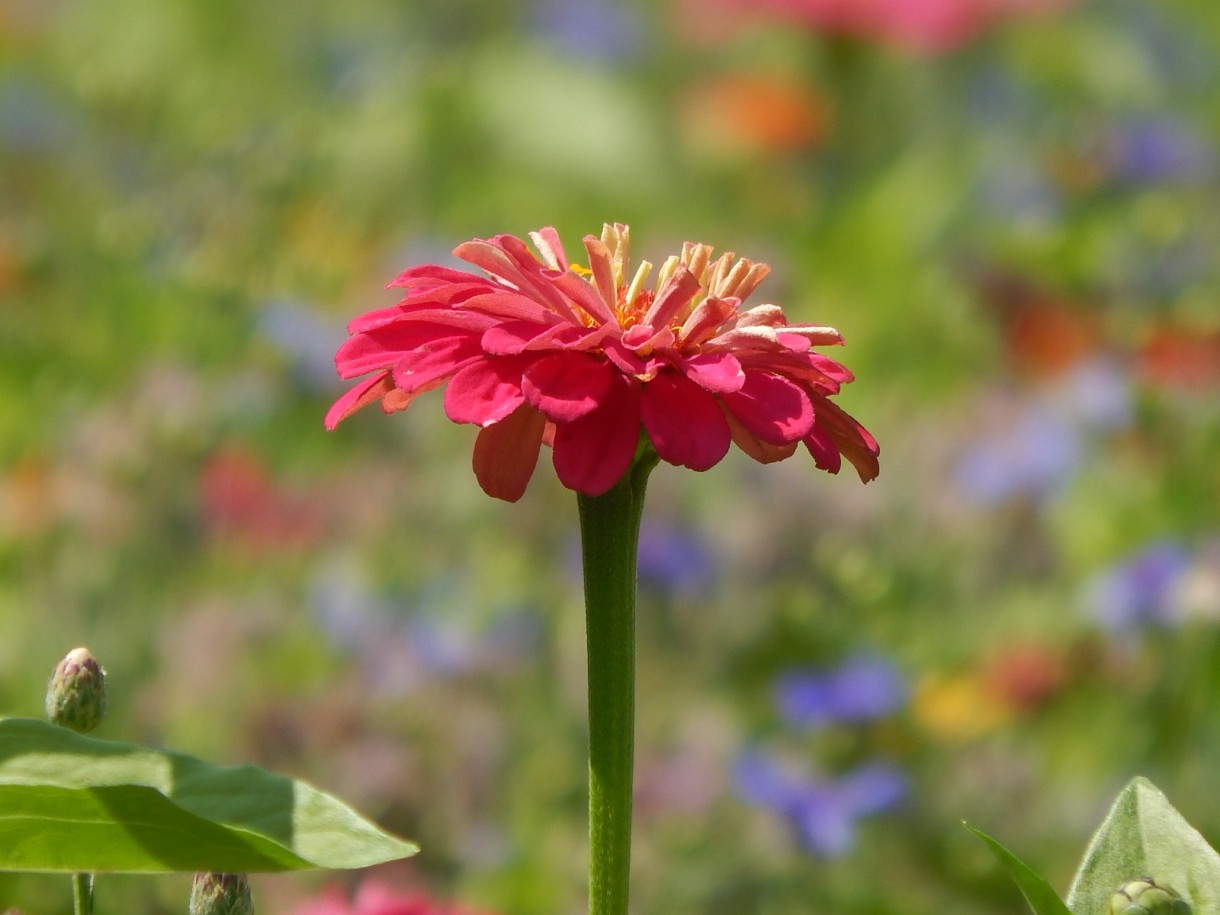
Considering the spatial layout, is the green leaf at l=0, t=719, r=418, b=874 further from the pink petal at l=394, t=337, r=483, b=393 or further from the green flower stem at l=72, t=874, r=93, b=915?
the pink petal at l=394, t=337, r=483, b=393

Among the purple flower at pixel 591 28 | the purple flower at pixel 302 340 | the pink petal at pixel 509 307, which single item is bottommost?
the pink petal at pixel 509 307

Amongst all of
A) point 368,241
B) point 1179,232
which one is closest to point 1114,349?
point 1179,232

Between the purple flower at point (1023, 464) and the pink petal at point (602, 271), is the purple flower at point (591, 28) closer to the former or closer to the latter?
the purple flower at point (1023, 464)

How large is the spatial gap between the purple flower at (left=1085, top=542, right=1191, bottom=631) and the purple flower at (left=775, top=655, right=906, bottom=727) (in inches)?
7.8

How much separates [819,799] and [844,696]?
0.12 metres

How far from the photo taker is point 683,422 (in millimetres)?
558

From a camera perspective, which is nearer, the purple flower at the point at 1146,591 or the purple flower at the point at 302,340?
the purple flower at the point at 1146,591

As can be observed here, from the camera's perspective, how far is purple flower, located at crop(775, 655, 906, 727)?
4.11 ft

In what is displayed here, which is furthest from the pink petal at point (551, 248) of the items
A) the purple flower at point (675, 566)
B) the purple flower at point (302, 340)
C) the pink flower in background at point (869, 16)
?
the pink flower in background at point (869, 16)

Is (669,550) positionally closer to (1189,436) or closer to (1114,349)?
(1189,436)

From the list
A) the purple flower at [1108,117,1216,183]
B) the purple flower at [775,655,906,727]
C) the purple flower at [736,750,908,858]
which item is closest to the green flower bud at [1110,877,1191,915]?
the purple flower at [736,750,908,858]

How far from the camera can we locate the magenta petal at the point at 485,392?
549mm

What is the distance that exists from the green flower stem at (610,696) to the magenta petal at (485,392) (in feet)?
0.16

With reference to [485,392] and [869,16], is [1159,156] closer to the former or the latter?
[869,16]
